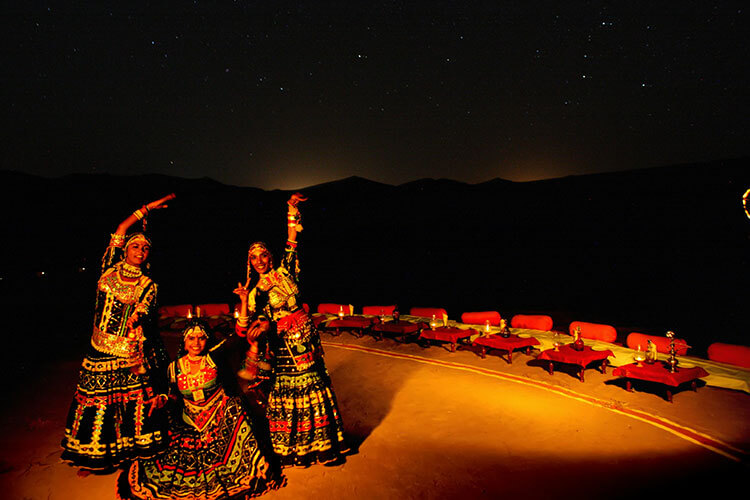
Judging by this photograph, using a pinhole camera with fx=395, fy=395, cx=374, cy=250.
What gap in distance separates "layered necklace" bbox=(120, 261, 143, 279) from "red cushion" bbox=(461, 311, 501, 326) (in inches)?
405

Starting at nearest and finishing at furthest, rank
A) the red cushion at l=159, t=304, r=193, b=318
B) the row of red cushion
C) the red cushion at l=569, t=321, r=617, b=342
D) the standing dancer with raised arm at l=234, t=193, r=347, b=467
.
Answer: the standing dancer with raised arm at l=234, t=193, r=347, b=467, the row of red cushion, the red cushion at l=569, t=321, r=617, b=342, the red cushion at l=159, t=304, r=193, b=318

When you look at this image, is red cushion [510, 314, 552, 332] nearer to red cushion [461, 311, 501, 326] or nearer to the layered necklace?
red cushion [461, 311, 501, 326]

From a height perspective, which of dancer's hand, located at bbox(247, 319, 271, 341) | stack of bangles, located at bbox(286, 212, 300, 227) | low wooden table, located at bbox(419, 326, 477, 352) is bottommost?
low wooden table, located at bbox(419, 326, 477, 352)

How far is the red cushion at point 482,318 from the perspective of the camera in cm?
1285

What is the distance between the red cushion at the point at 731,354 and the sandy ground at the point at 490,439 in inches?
54.5

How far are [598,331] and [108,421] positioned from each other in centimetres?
1116

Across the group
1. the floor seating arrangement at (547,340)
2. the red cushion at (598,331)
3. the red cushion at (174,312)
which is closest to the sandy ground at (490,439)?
the floor seating arrangement at (547,340)

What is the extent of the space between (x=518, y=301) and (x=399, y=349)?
634 inches

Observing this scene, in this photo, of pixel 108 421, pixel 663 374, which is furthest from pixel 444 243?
pixel 108 421

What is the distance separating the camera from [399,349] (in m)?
12.1

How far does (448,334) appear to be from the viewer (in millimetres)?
11109

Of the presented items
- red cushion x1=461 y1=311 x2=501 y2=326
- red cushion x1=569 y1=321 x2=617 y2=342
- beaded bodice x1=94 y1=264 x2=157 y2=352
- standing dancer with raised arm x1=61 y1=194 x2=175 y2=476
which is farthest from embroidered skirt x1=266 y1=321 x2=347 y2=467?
red cushion x1=461 y1=311 x2=501 y2=326

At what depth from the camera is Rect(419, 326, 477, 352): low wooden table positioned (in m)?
11.0

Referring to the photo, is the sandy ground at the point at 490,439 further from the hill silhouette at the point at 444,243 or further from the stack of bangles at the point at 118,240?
the hill silhouette at the point at 444,243
